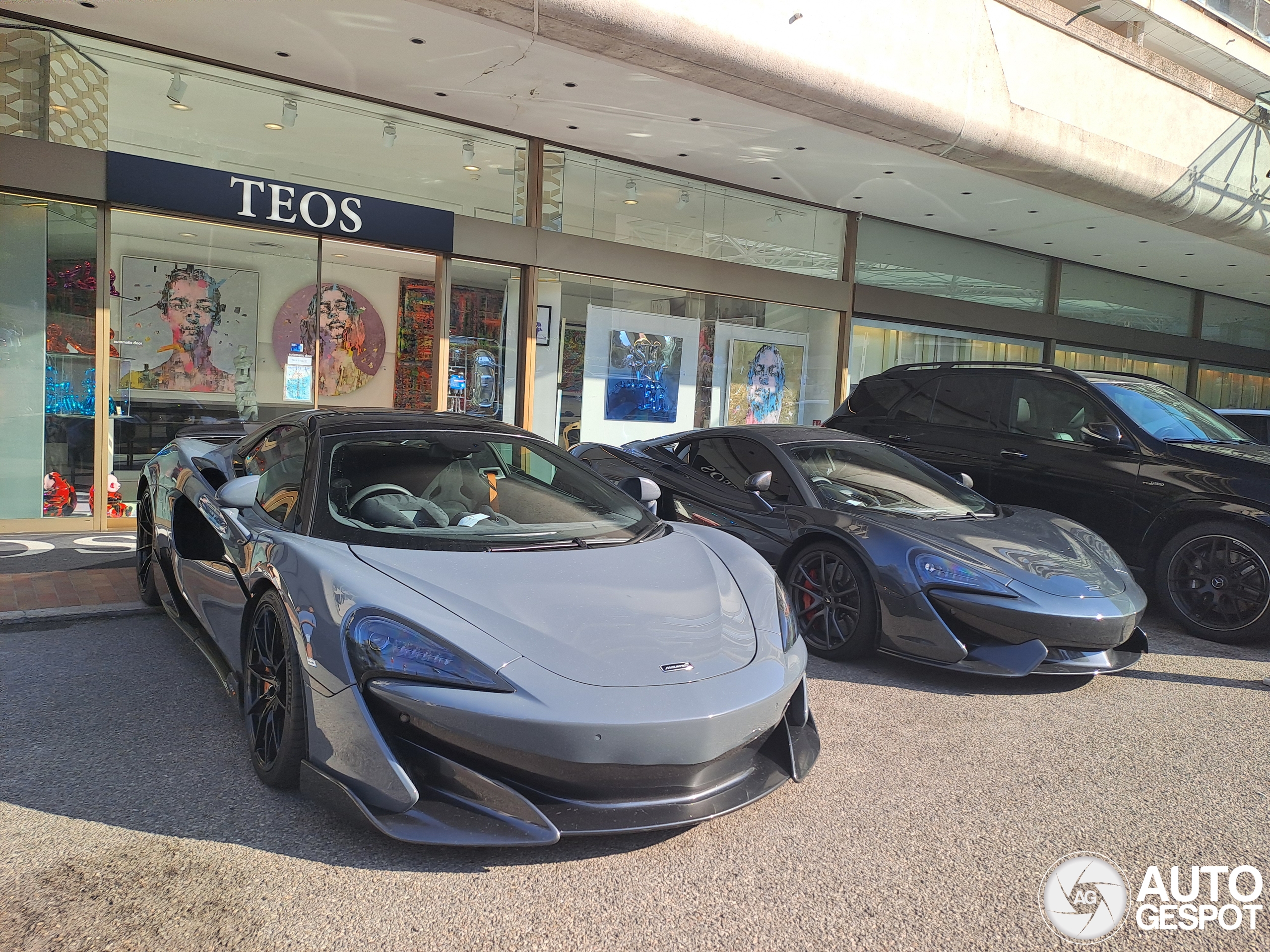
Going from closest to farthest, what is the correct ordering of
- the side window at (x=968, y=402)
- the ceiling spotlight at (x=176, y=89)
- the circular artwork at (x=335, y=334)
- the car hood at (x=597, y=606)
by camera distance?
the car hood at (x=597, y=606) < the side window at (x=968, y=402) < the ceiling spotlight at (x=176, y=89) < the circular artwork at (x=335, y=334)

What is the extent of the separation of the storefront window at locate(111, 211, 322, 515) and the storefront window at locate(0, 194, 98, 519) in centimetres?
25

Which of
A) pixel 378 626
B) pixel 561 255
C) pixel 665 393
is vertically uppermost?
pixel 561 255

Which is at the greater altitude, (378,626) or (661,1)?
(661,1)

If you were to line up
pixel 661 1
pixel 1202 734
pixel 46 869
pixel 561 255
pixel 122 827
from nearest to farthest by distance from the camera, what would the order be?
1. pixel 46 869
2. pixel 122 827
3. pixel 1202 734
4. pixel 661 1
5. pixel 561 255

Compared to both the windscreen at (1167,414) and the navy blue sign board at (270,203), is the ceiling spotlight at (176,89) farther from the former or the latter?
the windscreen at (1167,414)

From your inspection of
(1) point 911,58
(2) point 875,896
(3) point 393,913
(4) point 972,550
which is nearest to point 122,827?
(3) point 393,913

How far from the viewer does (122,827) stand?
2.70m

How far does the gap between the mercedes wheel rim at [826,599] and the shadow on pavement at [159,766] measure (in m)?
2.22

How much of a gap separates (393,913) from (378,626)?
76cm

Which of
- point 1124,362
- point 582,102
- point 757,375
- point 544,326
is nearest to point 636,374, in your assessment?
point 544,326

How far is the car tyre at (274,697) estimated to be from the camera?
109 inches

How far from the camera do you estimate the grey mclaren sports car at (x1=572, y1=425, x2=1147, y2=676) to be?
4262 millimetres

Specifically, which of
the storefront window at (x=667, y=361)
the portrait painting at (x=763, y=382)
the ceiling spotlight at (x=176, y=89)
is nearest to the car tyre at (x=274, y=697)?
the ceiling spotlight at (x=176, y=89)

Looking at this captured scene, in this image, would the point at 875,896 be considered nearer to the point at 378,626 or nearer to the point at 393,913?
the point at 393,913
